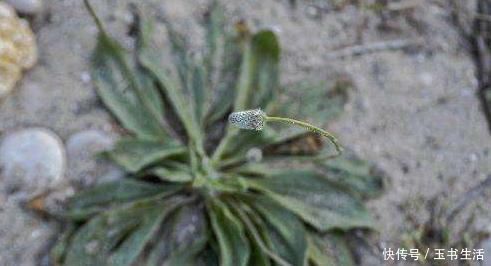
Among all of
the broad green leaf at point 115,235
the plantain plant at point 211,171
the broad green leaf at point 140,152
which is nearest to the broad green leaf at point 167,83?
the plantain plant at point 211,171

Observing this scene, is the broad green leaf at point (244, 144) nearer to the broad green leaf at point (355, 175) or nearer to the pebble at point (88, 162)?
the broad green leaf at point (355, 175)

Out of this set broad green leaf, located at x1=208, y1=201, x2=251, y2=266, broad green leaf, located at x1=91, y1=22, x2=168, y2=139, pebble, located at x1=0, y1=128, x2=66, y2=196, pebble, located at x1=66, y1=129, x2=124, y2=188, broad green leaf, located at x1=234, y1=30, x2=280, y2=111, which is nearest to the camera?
broad green leaf, located at x1=208, y1=201, x2=251, y2=266

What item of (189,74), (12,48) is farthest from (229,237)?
(12,48)

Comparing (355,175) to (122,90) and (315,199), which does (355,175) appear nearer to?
(315,199)

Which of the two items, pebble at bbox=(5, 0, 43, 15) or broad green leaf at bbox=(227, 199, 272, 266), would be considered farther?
pebble at bbox=(5, 0, 43, 15)

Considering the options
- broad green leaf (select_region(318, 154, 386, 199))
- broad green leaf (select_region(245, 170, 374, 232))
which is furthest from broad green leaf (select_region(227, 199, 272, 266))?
broad green leaf (select_region(318, 154, 386, 199))

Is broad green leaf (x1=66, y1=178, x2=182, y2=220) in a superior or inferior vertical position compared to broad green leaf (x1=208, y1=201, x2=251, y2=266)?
superior

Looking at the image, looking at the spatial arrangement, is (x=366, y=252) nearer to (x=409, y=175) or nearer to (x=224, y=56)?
(x=409, y=175)

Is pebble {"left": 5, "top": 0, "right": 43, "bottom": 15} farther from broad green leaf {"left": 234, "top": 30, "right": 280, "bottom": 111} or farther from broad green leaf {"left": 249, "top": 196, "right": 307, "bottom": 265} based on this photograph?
broad green leaf {"left": 249, "top": 196, "right": 307, "bottom": 265}
